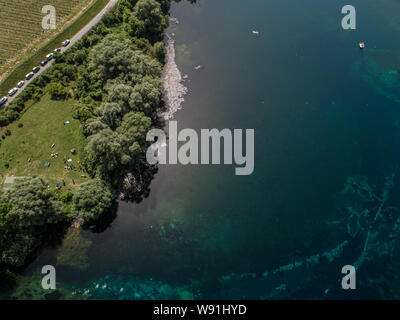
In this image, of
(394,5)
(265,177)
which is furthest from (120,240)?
(394,5)

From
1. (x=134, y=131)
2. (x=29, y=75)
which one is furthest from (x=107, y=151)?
(x=29, y=75)

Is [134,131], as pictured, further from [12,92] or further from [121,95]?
[12,92]

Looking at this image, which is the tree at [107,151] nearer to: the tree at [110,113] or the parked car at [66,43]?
the tree at [110,113]

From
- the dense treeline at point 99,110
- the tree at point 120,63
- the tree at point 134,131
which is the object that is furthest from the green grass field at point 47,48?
the tree at point 134,131

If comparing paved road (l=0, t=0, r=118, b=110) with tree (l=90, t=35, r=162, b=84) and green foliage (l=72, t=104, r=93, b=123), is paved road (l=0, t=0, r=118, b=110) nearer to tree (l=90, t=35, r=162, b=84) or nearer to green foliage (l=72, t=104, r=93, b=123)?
tree (l=90, t=35, r=162, b=84)

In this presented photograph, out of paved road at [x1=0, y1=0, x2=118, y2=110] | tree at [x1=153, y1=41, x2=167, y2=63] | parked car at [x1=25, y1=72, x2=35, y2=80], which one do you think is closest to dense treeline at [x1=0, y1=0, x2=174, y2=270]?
tree at [x1=153, y1=41, x2=167, y2=63]

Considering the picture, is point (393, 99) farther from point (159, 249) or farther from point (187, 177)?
point (159, 249)
